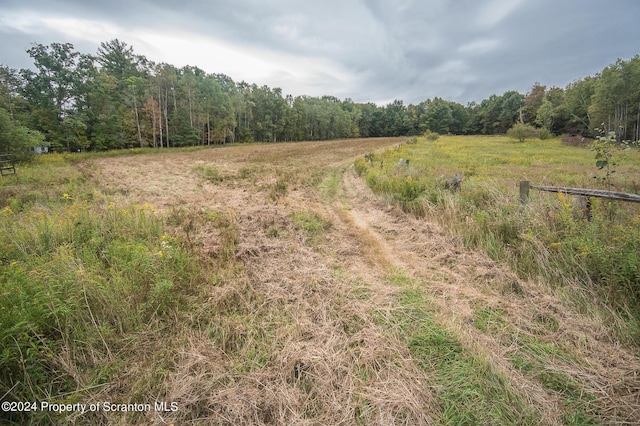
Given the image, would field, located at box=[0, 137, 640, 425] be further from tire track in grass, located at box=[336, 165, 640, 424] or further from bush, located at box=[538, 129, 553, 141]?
bush, located at box=[538, 129, 553, 141]

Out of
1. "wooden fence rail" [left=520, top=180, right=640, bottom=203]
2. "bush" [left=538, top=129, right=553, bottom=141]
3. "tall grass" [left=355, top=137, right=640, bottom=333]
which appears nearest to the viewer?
"tall grass" [left=355, top=137, right=640, bottom=333]

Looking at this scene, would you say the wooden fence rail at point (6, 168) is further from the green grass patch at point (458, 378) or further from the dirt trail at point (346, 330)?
the green grass patch at point (458, 378)

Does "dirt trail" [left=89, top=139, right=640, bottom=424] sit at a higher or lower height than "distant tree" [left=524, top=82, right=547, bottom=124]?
lower

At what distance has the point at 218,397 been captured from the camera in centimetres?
234

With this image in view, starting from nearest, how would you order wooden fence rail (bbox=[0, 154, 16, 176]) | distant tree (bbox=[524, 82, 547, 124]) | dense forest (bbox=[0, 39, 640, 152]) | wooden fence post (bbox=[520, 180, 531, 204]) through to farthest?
wooden fence post (bbox=[520, 180, 531, 204]), wooden fence rail (bbox=[0, 154, 16, 176]), dense forest (bbox=[0, 39, 640, 152]), distant tree (bbox=[524, 82, 547, 124])

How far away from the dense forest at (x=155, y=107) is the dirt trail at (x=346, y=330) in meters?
13.3

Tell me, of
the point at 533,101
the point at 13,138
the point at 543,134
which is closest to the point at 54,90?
the point at 13,138

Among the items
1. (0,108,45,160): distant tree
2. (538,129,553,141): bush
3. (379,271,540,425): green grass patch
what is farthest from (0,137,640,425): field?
(538,129,553,141): bush

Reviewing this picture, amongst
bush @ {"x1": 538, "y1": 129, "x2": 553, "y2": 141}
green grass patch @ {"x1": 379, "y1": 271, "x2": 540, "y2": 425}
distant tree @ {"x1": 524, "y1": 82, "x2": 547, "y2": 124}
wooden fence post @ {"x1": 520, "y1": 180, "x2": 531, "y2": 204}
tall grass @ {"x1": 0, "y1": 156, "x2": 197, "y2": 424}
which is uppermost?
distant tree @ {"x1": 524, "y1": 82, "x2": 547, "y2": 124}

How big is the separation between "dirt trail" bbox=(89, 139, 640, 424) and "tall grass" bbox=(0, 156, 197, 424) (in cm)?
67

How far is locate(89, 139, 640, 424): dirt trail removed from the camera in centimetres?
232

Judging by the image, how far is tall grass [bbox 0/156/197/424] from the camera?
232 cm

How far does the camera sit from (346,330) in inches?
129

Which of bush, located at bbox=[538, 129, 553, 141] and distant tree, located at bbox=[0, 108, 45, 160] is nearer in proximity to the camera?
distant tree, located at bbox=[0, 108, 45, 160]
